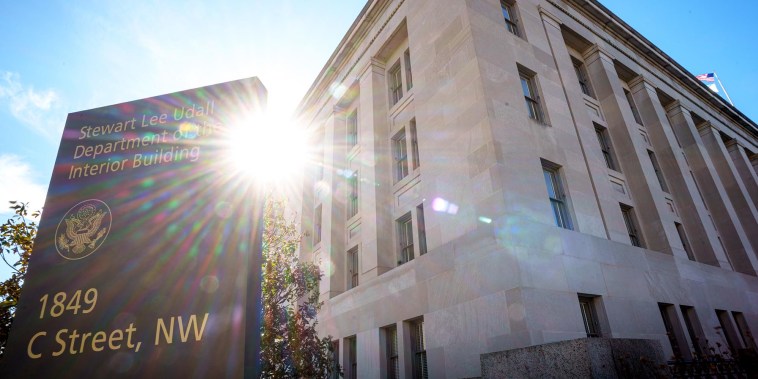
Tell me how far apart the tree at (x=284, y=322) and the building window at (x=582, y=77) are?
16.7 m

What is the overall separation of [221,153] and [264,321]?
23.8ft

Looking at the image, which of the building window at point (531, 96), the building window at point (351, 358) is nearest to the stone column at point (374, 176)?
the building window at point (351, 358)

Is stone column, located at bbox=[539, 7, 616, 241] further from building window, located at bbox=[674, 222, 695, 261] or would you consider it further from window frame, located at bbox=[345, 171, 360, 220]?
window frame, located at bbox=[345, 171, 360, 220]

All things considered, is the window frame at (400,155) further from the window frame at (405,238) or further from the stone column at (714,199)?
the stone column at (714,199)

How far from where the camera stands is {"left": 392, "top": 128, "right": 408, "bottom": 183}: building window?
1756cm

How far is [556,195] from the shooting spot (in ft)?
43.8

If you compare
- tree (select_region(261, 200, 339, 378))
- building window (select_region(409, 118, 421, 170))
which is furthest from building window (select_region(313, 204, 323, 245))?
tree (select_region(261, 200, 339, 378))

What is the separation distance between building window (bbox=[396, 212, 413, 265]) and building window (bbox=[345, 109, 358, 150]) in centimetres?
719

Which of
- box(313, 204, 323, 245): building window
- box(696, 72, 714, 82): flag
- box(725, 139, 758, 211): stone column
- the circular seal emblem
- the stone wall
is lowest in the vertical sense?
the stone wall

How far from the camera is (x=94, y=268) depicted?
13.0ft

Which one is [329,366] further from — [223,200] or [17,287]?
[223,200]

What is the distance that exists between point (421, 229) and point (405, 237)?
1.56 meters

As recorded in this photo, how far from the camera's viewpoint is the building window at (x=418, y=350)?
12.9 metres

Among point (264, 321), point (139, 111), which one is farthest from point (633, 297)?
point (139, 111)
